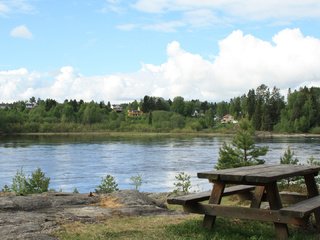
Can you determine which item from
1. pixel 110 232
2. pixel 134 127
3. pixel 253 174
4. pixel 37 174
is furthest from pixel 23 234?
pixel 134 127

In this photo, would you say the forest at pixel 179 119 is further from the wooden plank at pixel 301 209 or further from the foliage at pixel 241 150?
the wooden plank at pixel 301 209

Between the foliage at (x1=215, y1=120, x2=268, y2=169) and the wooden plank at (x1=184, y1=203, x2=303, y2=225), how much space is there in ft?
57.4

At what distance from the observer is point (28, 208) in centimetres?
871

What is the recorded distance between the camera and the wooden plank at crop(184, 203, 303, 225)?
20.5 feet

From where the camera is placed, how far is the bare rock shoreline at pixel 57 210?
22.5ft

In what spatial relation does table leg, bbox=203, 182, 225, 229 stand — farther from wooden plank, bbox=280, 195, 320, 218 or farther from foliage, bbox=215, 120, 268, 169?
foliage, bbox=215, 120, 268, 169

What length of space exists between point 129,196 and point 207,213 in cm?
302

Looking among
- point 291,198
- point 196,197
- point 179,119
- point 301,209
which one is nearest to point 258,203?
point 196,197

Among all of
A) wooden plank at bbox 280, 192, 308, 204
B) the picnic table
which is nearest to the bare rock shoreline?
the picnic table

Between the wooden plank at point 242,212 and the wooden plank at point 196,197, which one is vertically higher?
the wooden plank at point 196,197

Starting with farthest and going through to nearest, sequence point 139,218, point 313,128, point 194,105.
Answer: point 194,105, point 313,128, point 139,218

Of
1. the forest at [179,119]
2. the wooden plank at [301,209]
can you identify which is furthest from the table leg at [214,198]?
the forest at [179,119]

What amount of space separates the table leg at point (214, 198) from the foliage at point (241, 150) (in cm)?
1739

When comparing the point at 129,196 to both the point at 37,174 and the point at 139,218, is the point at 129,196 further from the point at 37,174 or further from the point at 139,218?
the point at 37,174
